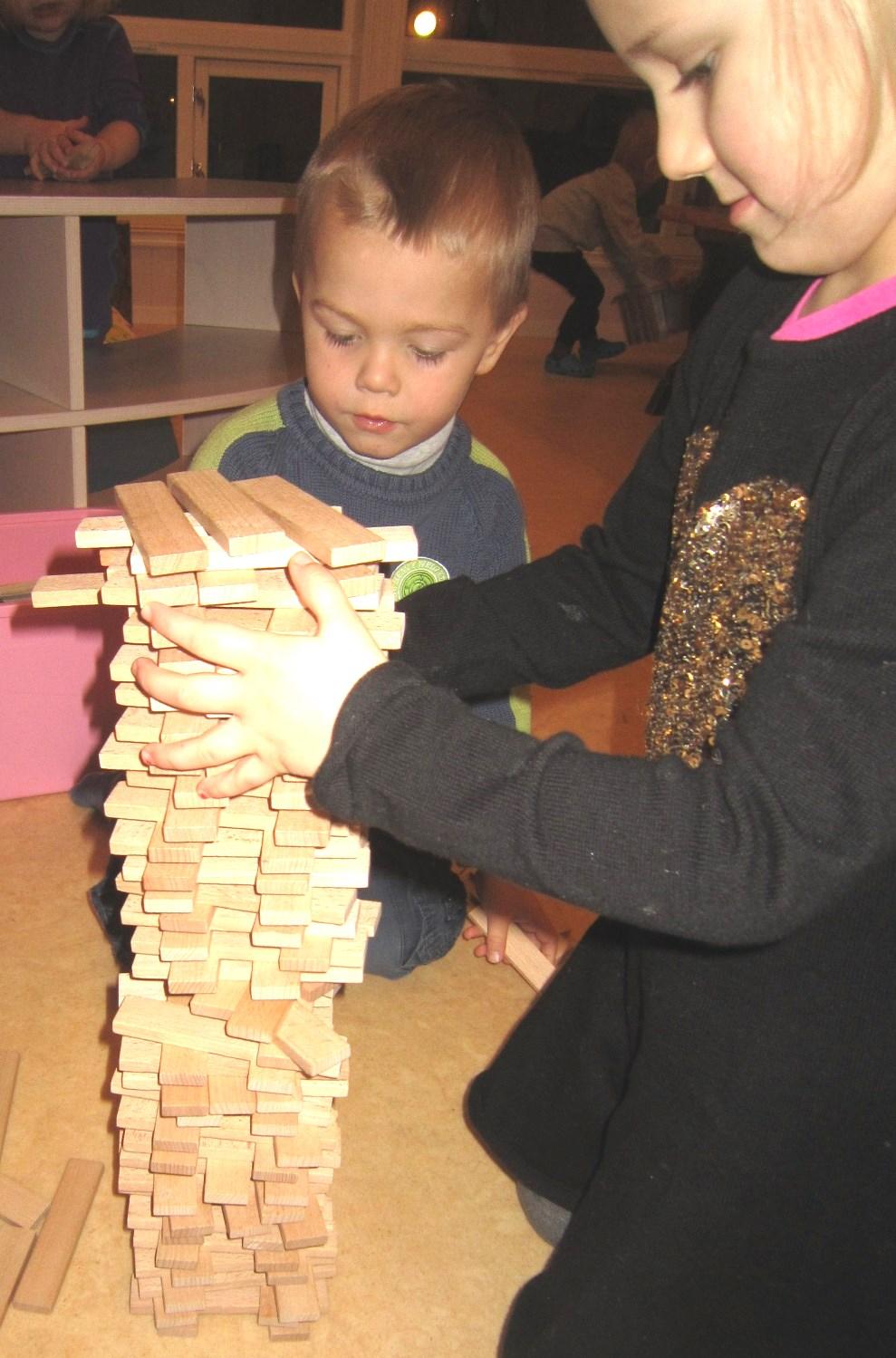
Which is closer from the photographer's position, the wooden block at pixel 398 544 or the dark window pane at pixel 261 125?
the wooden block at pixel 398 544

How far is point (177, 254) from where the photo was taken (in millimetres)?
4488

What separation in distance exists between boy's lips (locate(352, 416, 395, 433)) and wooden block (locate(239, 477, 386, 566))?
0.39m

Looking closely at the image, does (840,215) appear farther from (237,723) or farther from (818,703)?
(237,723)

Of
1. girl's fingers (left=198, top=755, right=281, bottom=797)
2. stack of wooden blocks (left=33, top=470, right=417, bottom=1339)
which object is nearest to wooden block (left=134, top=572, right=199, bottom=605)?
stack of wooden blocks (left=33, top=470, right=417, bottom=1339)

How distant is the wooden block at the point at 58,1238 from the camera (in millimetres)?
982

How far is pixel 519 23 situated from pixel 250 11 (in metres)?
1.16

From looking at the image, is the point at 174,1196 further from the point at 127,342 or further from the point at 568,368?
the point at 568,368

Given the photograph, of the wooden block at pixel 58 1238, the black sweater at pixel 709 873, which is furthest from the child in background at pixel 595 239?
the wooden block at pixel 58 1238

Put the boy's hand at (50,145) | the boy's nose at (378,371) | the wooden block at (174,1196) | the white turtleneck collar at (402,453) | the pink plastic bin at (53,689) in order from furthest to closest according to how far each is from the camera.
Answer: the boy's hand at (50,145), the pink plastic bin at (53,689), the white turtleneck collar at (402,453), the boy's nose at (378,371), the wooden block at (174,1196)

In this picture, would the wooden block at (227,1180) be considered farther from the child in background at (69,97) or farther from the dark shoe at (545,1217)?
the child in background at (69,97)

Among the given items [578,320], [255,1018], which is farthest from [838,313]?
[578,320]

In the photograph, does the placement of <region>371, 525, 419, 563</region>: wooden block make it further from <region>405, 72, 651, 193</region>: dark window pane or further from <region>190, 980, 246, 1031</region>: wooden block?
<region>405, 72, 651, 193</region>: dark window pane

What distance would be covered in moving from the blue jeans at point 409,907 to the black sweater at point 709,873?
239 millimetres

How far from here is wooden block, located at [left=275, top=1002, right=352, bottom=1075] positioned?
0.83 m
